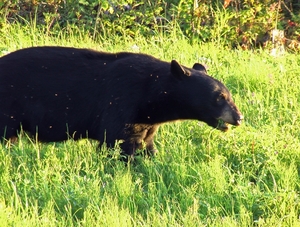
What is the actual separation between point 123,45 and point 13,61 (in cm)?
300

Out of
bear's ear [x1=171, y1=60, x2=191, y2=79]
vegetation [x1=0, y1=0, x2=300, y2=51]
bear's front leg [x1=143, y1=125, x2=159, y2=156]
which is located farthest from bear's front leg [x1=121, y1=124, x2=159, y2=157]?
vegetation [x1=0, y1=0, x2=300, y2=51]

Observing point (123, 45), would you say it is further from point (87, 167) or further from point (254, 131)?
point (87, 167)

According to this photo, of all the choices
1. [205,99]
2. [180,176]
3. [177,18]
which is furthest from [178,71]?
[177,18]

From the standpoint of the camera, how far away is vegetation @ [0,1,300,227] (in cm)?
474

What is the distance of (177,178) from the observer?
18.2ft

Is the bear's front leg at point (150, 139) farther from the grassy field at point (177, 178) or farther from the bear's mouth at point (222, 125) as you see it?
the bear's mouth at point (222, 125)

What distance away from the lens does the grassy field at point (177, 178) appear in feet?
15.5

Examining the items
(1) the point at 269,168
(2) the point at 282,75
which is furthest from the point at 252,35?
(1) the point at 269,168

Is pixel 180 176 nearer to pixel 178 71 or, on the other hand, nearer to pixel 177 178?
pixel 177 178

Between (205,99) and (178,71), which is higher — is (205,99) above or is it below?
below

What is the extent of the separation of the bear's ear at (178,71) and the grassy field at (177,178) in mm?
574

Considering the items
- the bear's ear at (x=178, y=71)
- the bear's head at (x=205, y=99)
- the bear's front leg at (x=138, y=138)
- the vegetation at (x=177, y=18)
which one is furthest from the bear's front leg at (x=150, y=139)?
the vegetation at (x=177, y=18)

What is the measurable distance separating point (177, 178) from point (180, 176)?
38mm

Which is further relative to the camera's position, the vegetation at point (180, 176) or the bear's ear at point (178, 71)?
the bear's ear at point (178, 71)
